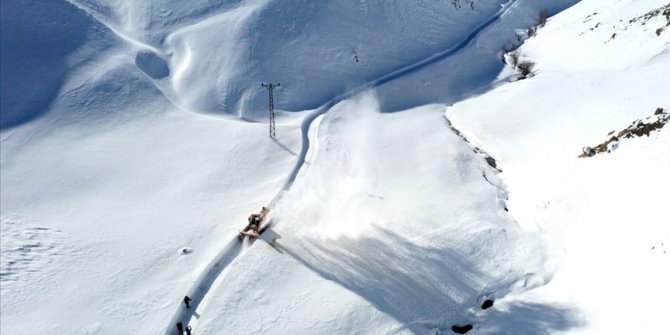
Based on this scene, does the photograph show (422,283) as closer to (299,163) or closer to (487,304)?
(487,304)

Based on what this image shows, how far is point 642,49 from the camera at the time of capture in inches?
1291

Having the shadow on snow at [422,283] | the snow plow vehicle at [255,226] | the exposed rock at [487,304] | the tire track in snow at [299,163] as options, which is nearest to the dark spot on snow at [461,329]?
the shadow on snow at [422,283]

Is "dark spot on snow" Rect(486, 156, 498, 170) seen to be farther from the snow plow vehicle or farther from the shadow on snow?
the snow plow vehicle

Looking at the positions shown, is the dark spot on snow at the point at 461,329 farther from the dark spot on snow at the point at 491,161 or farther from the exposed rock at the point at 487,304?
the dark spot on snow at the point at 491,161

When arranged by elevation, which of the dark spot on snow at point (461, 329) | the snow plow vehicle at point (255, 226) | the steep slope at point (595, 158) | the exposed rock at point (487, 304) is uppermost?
the steep slope at point (595, 158)

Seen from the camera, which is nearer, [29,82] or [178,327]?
[178,327]

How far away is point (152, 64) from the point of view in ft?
117

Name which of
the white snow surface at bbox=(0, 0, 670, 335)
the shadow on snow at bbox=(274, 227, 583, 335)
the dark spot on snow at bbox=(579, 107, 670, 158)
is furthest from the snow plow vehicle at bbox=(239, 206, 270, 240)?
the dark spot on snow at bbox=(579, 107, 670, 158)

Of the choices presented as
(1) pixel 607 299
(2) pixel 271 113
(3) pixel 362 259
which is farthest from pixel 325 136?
(1) pixel 607 299

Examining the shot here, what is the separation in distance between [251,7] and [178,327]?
96.2 ft

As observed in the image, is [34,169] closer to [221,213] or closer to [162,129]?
[162,129]

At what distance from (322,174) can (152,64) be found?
16091 millimetres

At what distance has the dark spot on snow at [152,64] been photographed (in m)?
35.2

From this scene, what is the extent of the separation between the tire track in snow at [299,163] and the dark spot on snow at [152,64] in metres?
10.4
